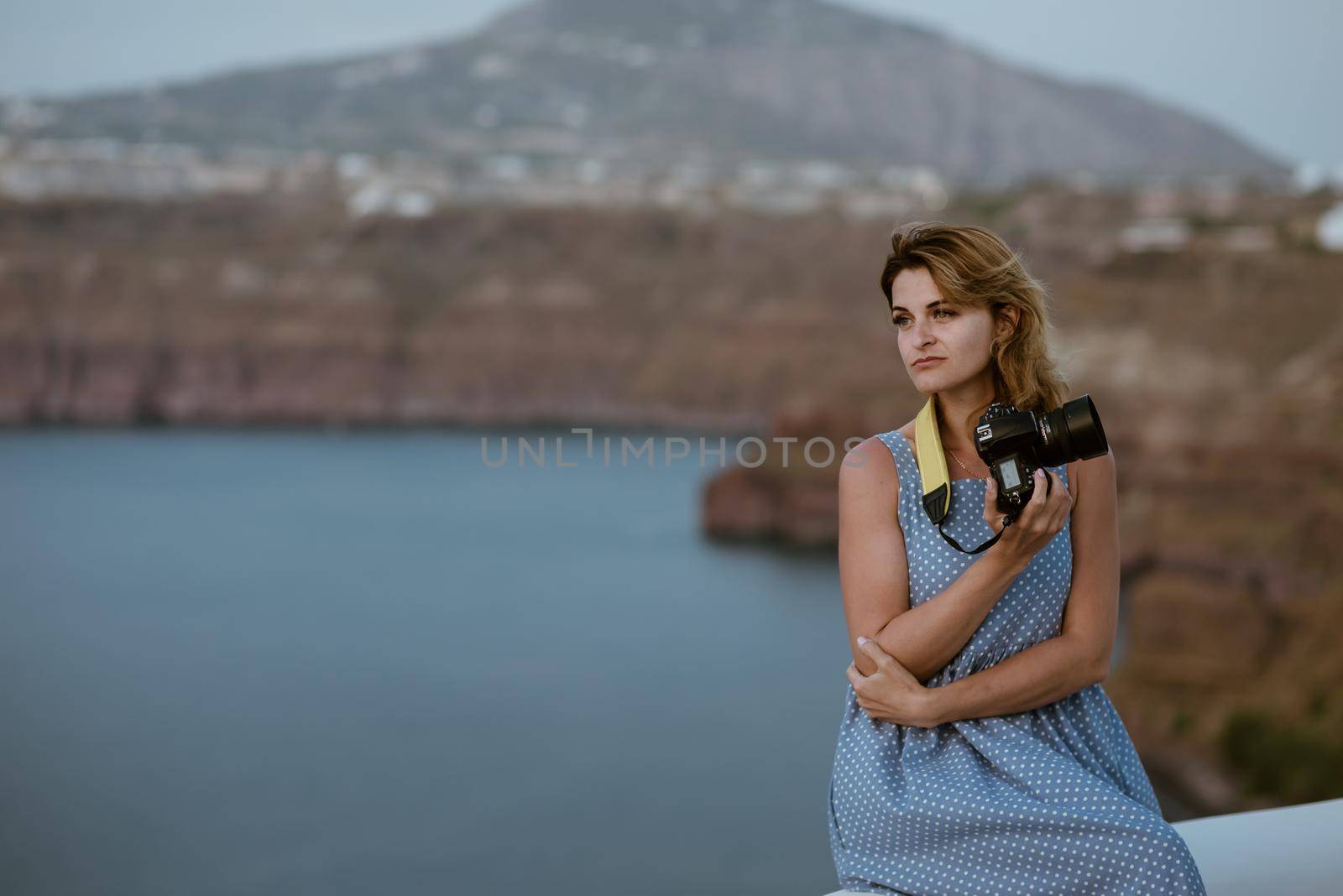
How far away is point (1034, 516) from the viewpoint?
1.25 m

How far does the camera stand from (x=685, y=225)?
176 ft

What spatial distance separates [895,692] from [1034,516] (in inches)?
8.1

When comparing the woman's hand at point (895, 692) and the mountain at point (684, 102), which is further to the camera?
the mountain at point (684, 102)

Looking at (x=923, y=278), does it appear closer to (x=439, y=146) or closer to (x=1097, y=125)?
(x=439, y=146)

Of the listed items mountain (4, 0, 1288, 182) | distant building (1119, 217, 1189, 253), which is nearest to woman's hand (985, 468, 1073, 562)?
distant building (1119, 217, 1189, 253)

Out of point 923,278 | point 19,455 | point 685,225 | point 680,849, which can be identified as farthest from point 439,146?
point 923,278

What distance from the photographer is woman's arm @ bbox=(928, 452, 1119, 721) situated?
1319mm

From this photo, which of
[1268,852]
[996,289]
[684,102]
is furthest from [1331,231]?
[684,102]

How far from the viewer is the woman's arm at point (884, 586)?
4.28 ft

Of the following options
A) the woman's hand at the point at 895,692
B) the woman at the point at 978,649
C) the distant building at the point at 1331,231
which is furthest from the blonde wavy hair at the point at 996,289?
the distant building at the point at 1331,231

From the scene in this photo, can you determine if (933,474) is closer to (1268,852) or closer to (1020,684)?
(1020,684)

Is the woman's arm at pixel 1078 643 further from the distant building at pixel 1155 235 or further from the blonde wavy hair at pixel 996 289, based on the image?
the distant building at pixel 1155 235

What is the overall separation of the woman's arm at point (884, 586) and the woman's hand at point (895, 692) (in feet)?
0.04

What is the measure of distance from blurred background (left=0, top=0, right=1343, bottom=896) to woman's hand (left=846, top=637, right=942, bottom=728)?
1.31 feet
